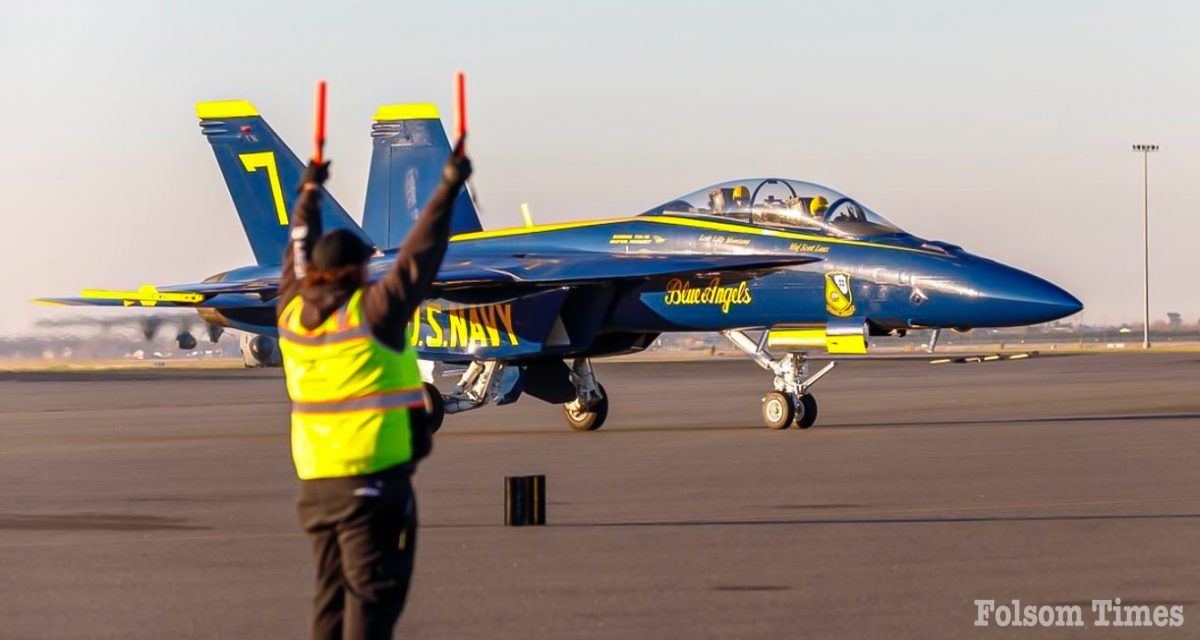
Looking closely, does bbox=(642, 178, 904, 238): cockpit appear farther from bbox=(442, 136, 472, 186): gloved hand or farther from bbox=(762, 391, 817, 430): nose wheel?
bbox=(442, 136, 472, 186): gloved hand

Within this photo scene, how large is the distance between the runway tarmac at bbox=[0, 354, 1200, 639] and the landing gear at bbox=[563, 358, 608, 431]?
0.21m

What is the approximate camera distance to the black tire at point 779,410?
65.4 ft

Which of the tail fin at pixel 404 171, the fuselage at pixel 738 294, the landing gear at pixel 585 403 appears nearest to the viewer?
the fuselage at pixel 738 294

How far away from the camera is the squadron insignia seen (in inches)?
760

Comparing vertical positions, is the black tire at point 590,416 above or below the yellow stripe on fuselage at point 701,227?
below

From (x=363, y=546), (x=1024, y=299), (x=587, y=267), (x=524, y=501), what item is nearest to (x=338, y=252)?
(x=363, y=546)

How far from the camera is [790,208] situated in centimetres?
2017

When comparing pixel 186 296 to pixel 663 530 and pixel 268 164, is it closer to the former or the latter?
pixel 268 164

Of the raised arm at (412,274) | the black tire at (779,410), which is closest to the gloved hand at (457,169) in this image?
the raised arm at (412,274)

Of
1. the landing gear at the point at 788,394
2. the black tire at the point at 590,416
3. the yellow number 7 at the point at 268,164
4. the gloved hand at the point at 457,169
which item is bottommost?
the black tire at the point at 590,416

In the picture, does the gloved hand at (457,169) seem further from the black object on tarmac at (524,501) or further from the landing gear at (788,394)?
the landing gear at (788,394)

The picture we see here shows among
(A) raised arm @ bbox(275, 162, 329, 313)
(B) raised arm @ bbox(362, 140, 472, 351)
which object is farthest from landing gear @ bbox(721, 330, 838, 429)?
(B) raised arm @ bbox(362, 140, 472, 351)

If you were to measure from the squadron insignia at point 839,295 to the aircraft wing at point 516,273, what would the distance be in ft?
1.04

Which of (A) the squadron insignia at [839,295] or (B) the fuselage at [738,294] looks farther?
(A) the squadron insignia at [839,295]
